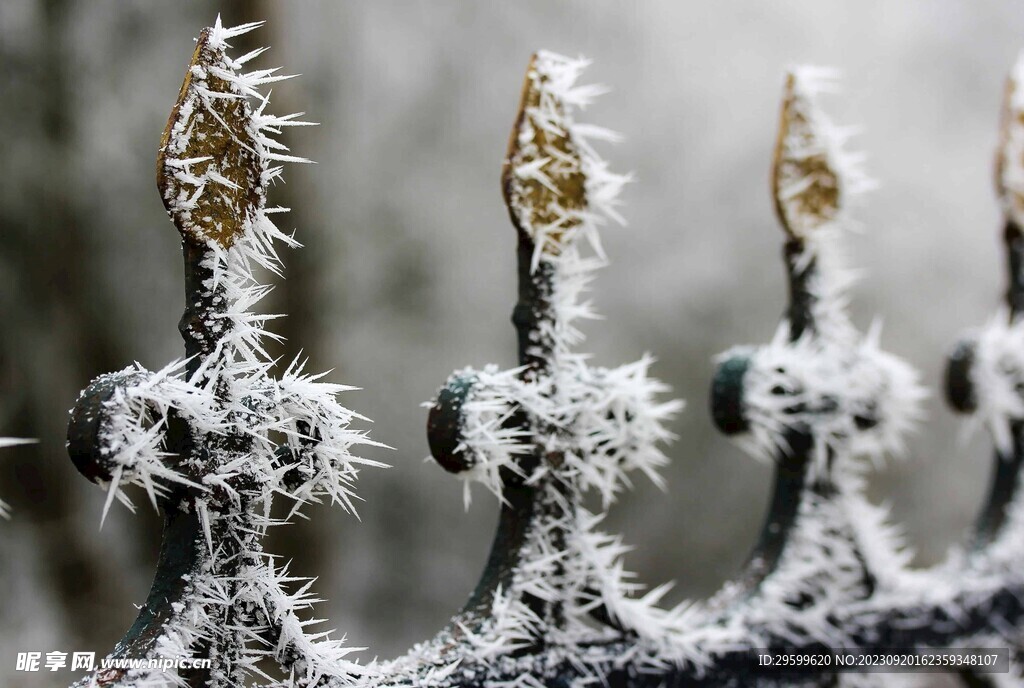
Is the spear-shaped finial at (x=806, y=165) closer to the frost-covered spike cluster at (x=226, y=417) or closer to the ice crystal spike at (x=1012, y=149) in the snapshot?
the ice crystal spike at (x=1012, y=149)

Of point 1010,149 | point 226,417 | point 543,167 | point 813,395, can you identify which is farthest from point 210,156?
point 1010,149

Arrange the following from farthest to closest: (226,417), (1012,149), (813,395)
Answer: (1012,149), (813,395), (226,417)

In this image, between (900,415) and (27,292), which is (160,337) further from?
(900,415)

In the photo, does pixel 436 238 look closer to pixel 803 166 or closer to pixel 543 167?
pixel 803 166

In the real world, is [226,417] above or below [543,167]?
below

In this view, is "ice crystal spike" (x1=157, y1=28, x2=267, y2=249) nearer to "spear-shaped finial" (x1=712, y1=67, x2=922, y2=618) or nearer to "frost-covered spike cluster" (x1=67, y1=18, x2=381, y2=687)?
"frost-covered spike cluster" (x1=67, y1=18, x2=381, y2=687)

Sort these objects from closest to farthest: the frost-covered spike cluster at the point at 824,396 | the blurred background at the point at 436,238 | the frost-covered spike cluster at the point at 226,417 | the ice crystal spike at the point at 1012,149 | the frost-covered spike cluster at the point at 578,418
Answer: the frost-covered spike cluster at the point at 226,417 < the frost-covered spike cluster at the point at 578,418 < the frost-covered spike cluster at the point at 824,396 < the ice crystal spike at the point at 1012,149 < the blurred background at the point at 436,238

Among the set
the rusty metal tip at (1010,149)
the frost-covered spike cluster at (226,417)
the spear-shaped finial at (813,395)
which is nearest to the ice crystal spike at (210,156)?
the frost-covered spike cluster at (226,417)
